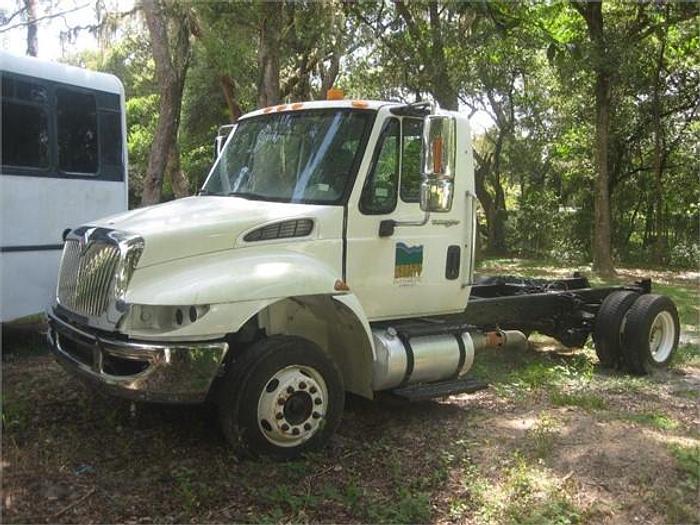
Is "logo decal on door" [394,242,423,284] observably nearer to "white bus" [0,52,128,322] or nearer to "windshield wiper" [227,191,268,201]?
"windshield wiper" [227,191,268,201]

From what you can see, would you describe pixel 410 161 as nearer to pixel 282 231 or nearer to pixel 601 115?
pixel 282 231

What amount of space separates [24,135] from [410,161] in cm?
449

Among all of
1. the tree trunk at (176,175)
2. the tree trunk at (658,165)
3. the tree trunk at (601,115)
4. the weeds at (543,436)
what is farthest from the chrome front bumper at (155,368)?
the tree trunk at (658,165)

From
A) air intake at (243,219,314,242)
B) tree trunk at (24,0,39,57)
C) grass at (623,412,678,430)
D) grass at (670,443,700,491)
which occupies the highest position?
tree trunk at (24,0,39,57)

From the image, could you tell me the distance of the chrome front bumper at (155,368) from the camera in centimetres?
440

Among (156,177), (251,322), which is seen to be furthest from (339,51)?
(251,322)

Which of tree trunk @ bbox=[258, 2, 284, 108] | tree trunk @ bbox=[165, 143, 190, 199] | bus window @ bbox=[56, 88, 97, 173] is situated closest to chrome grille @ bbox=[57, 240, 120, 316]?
bus window @ bbox=[56, 88, 97, 173]

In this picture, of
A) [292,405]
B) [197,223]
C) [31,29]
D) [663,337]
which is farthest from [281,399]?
[31,29]

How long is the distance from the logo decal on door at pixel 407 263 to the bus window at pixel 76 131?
447cm

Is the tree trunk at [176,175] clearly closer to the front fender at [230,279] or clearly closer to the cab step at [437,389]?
the cab step at [437,389]

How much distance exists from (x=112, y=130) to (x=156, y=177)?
4.52 metres

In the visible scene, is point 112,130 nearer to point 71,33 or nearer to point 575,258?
point 71,33

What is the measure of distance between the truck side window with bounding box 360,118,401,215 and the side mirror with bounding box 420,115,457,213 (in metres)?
0.31

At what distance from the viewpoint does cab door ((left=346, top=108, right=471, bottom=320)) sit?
5523 mm
